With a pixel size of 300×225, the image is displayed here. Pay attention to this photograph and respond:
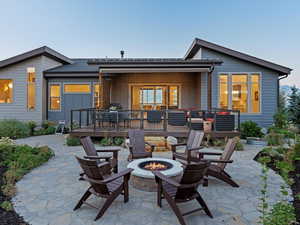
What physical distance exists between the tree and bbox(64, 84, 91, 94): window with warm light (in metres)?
11.5

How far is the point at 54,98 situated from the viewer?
38.9ft

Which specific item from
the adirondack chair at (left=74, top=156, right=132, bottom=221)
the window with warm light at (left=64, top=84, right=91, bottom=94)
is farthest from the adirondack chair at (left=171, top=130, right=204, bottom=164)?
the window with warm light at (left=64, top=84, right=91, bottom=94)

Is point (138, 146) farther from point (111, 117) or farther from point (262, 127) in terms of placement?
point (262, 127)

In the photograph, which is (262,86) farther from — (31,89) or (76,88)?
(31,89)

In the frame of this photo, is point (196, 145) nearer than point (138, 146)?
Yes

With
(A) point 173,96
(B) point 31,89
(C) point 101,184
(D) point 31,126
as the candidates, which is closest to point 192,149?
(C) point 101,184

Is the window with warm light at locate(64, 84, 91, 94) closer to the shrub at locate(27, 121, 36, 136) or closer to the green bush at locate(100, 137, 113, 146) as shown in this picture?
the shrub at locate(27, 121, 36, 136)

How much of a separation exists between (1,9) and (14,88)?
6081 millimetres

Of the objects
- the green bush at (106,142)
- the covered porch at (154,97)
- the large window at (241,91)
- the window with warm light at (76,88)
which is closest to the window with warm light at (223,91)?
the large window at (241,91)

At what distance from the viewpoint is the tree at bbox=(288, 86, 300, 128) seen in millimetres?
9877

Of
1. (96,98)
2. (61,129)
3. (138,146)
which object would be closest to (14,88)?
(61,129)

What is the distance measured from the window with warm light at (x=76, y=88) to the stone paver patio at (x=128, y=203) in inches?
299

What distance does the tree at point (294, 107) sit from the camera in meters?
9.88

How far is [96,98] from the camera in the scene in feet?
38.6
